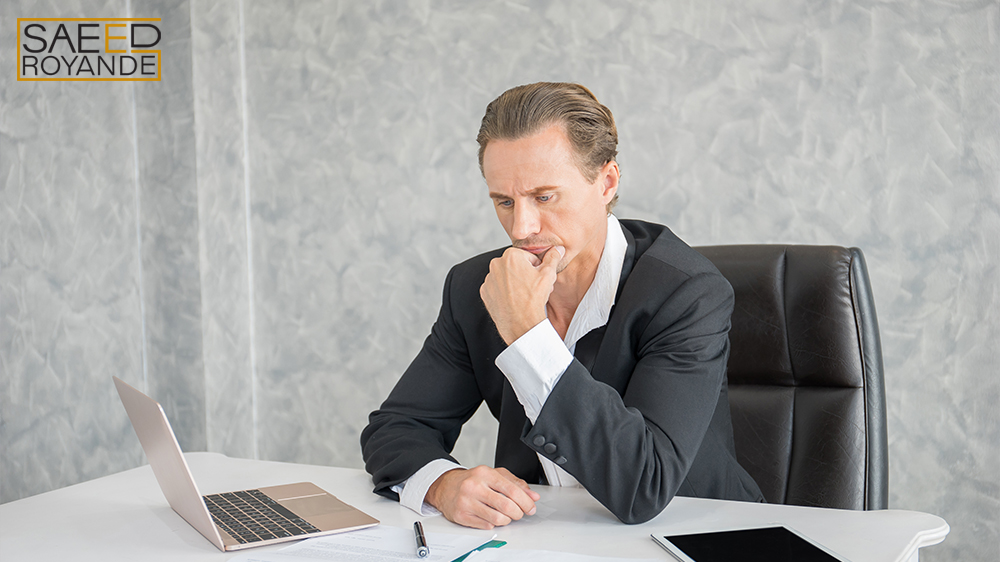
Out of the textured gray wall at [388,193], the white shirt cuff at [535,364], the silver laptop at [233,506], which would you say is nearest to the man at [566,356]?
the white shirt cuff at [535,364]

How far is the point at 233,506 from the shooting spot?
1.12 meters

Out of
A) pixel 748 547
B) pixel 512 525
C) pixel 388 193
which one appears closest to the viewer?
pixel 748 547

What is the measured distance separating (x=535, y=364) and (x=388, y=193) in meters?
1.63

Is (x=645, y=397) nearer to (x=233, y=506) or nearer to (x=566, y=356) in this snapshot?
(x=566, y=356)

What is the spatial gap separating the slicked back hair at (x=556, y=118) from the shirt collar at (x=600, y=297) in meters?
0.14

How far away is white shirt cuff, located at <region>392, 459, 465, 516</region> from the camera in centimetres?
112

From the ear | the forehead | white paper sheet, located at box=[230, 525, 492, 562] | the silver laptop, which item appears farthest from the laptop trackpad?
the ear

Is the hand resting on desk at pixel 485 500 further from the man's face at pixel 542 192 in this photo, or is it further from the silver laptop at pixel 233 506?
the man's face at pixel 542 192

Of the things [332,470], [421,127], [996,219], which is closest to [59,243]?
[421,127]

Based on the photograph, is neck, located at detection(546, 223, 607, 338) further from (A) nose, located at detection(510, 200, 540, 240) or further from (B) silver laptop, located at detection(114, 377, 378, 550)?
(B) silver laptop, located at detection(114, 377, 378, 550)

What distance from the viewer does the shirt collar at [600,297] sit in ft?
4.38

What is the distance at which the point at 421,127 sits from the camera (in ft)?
8.39

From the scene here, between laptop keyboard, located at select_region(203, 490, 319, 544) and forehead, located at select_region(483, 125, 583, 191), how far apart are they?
1.96 feet

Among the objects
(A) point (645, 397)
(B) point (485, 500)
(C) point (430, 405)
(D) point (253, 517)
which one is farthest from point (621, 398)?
(D) point (253, 517)
